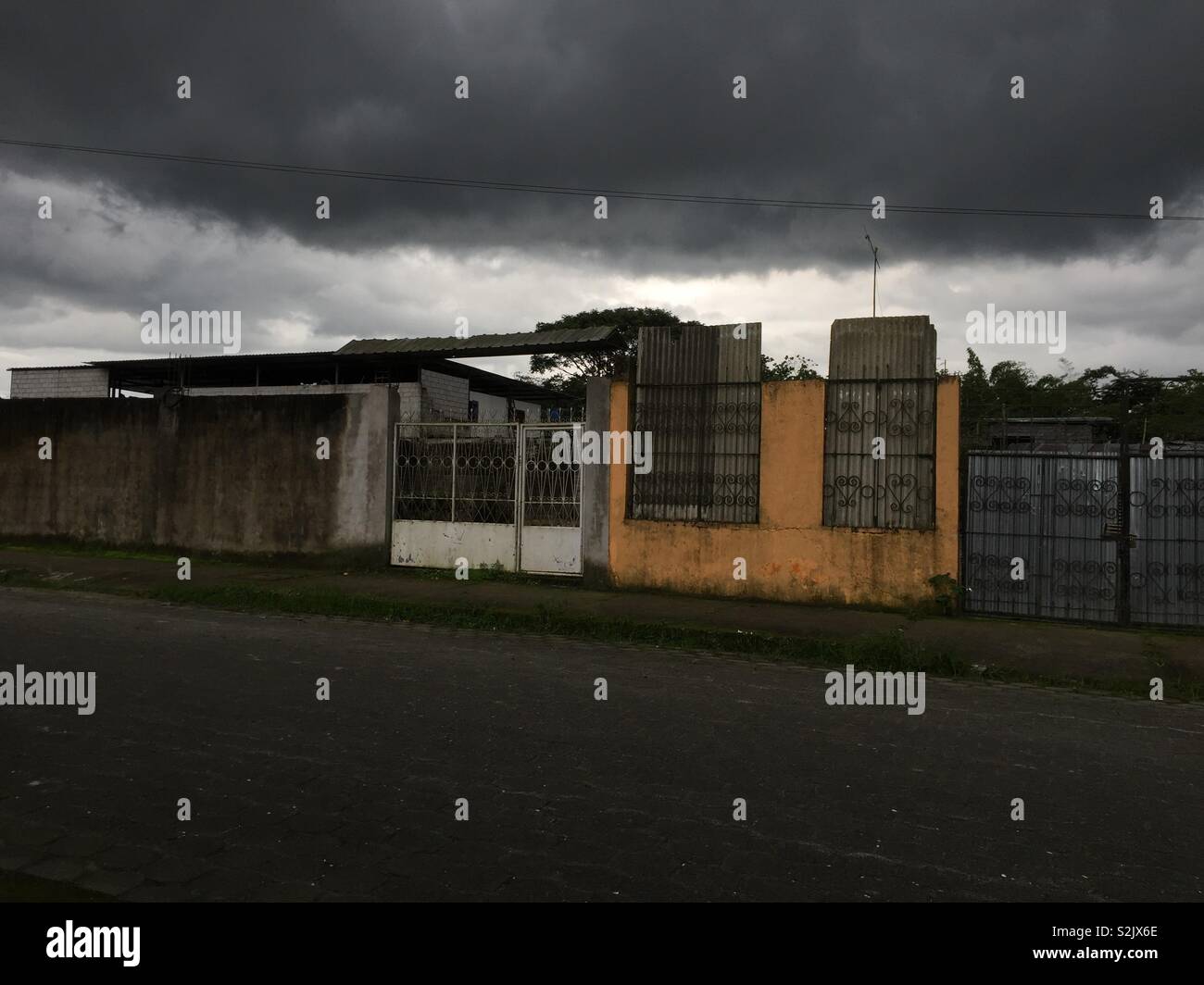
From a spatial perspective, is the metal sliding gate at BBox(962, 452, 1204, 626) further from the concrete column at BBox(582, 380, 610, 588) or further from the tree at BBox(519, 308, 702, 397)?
the tree at BBox(519, 308, 702, 397)

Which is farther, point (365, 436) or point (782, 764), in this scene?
point (365, 436)

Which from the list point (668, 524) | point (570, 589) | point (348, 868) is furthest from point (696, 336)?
point (348, 868)

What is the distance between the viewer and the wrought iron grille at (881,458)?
31.4 ft

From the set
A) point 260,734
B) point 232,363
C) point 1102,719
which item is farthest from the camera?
point 232,363

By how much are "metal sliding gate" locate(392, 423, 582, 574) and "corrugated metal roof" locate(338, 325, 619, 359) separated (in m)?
7.24

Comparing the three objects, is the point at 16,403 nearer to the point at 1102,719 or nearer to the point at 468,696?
the point at 468,696

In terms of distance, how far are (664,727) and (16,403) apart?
1489 cm

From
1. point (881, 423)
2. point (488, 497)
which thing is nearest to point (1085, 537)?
point (881, 423)

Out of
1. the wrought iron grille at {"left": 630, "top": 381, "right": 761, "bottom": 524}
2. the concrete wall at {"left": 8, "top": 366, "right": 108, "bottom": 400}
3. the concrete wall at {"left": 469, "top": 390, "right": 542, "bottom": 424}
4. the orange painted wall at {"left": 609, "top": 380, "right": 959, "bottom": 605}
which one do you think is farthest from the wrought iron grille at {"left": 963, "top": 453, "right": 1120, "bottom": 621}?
the concrete wall at {"left": 8, "top": 366, "right": 108, "bottom": 400}

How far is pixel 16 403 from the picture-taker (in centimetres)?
1555

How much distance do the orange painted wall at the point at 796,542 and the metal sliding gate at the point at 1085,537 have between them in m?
0.41

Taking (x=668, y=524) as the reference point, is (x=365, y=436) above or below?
above

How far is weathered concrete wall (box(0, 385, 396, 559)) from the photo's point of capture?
41.5ft
